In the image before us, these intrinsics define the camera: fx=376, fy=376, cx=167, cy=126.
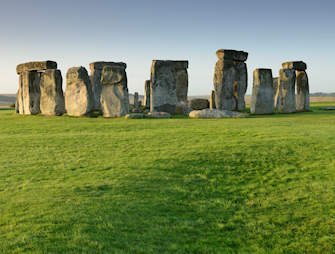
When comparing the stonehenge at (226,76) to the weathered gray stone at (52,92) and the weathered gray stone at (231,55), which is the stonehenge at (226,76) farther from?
the weathered gray stone at (52,92)

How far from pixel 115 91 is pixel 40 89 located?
5943mm

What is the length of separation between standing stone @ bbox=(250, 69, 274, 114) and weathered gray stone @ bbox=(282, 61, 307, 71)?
11.3 ft

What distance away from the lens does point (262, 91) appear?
2078 centimetres

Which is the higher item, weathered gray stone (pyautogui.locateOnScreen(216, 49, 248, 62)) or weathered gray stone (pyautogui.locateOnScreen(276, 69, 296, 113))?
weathered gray stone (pyautogui.locateOnScreen(216, 49, 248, 62))

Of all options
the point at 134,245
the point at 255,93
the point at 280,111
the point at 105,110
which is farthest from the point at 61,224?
the point at 280,111

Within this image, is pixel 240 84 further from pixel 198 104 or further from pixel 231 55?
pixel 198 104

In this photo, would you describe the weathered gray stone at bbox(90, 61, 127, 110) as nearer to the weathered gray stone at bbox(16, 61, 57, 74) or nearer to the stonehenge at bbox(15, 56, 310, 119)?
the stonehenge at bbox(15, 56, 310, 119)

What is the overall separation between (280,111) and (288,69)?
2.54 meters

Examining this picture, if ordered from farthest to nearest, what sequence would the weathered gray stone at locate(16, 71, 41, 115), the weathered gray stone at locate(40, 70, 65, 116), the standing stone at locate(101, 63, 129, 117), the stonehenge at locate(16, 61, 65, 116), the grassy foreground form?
the weathered gray stone at locate(16, 71, 41, 115)
the stonehenge at locate(16, 61, 65, 116)
the weathered gray stone at locate(40, 70, 65, 116)
the standing stone at locate(101, 63, 129, 117)
the grassy foreground

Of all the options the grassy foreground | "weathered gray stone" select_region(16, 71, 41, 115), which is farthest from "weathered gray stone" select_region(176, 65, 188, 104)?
the grassy foreground

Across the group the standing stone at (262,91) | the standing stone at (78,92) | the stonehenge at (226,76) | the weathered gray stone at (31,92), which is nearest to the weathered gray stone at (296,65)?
the stonehenge at (226,76)

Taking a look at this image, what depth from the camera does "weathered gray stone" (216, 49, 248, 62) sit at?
858 inches

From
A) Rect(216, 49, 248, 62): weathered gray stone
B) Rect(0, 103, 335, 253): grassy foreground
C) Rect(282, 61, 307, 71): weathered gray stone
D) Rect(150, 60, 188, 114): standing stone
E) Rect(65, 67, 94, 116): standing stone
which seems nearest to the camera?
Rect(0, 103, 335, 253): grassy foreground

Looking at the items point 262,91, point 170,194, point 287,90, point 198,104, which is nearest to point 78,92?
point 198,104
